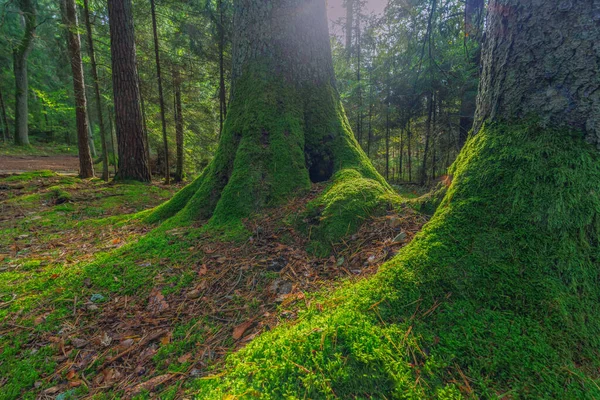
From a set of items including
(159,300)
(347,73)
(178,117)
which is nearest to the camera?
(159,300)

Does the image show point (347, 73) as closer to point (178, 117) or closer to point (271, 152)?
point (178, 117)

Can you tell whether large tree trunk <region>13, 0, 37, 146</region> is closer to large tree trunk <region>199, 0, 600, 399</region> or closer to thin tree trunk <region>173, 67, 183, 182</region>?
thin tree trunk <region>173, 67, 183, 182</region>

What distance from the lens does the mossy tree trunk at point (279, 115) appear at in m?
3.36

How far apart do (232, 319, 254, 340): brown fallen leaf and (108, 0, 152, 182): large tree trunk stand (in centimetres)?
832

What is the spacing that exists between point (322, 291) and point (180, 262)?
61.6 inches

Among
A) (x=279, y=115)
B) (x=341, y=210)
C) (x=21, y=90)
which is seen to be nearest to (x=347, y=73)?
(x=279, y=115)

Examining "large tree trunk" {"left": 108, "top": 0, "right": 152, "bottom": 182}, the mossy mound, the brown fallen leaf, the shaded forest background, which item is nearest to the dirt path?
the shaded forest background

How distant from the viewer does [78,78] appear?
849 centimetres

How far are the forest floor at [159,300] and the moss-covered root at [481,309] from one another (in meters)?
0.33

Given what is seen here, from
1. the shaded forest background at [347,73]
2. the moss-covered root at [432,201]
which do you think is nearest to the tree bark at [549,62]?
the moss-covered root at [432,201]

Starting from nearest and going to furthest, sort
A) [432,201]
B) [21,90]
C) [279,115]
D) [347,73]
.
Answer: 1. [432,201]
2. [279,115]
3. [347,73]
4. [21,90]

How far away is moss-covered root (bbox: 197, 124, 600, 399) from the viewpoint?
3.81 ft

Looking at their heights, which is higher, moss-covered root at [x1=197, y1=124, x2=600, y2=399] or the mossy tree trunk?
the mossy tree trunk

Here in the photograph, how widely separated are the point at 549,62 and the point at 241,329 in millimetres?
2580
